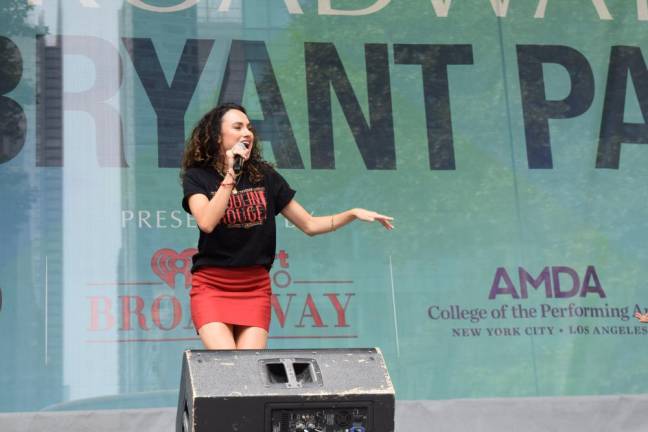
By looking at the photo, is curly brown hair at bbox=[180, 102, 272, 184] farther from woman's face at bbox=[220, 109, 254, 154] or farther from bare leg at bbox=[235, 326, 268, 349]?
bare leg at bbox=[235, 326, 268, 349]

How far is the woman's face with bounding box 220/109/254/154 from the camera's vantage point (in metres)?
3.85

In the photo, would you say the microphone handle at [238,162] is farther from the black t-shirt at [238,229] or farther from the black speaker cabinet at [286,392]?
the black speaker cabinet at [286,392]

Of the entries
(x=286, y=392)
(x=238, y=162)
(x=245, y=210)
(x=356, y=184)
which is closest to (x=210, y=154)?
(x=245, y=210)

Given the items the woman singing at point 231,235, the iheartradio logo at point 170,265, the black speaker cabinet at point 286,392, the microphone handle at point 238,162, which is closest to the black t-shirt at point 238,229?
the woman singing at point 231,235

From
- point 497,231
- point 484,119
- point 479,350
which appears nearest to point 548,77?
point 484,119

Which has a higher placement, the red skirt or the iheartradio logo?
the iheartradio logo

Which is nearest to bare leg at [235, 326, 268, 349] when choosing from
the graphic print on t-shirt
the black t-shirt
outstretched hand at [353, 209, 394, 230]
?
the black t-shirt

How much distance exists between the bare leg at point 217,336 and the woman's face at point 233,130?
0.61 m

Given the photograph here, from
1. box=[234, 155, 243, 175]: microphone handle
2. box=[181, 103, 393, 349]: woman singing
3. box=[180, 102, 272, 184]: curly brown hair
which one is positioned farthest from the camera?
box=[180, 102, 272, 184]: curly brown hair

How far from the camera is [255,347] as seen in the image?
3.64 meters

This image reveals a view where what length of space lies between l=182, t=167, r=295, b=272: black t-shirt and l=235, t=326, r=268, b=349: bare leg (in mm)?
207

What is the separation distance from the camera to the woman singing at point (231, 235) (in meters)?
3.62

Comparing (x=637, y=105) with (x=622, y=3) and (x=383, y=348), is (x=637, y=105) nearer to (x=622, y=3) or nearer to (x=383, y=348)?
(x=622, y=3)

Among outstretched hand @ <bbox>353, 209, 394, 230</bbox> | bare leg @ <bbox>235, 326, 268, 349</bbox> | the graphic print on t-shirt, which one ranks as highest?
the graphic print on t-shirt
